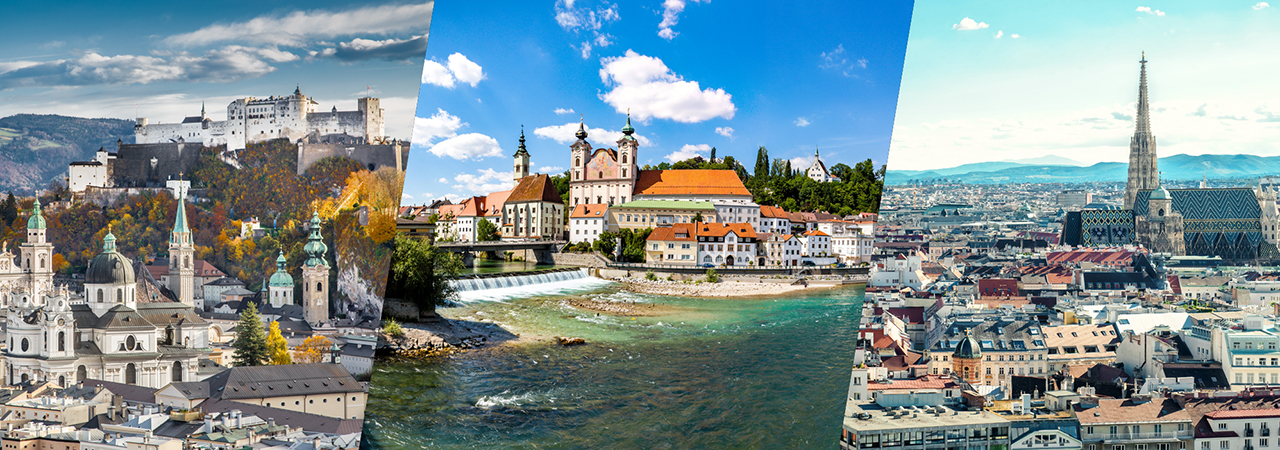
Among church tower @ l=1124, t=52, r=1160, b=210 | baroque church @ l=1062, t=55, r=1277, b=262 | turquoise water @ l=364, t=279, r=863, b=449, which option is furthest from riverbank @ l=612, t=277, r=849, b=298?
turquoise water @ l=364, t=279, r=863, b=449

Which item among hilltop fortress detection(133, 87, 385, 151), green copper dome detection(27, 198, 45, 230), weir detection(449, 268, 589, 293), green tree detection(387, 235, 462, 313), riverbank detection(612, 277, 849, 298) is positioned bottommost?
riverbank detection(612, 277, 849, 298)

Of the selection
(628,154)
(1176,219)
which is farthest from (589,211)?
(1176,219)

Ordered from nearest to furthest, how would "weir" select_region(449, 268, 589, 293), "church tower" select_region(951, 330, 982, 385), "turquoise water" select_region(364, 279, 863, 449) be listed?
"turquoise water" select_region(364, 279, 863, 449)
"church tower" select_region(951, 330, 982, 385)
"weir" select_region(449, 268, 589, 293)

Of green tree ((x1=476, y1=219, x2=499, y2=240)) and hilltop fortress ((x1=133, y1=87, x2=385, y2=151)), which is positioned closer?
hilltop fortress ((x1=133, y1=87, x2=385, y2=151))

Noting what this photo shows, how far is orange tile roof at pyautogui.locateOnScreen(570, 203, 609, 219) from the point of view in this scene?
1128cm

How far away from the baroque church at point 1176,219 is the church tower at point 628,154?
12.1 feet

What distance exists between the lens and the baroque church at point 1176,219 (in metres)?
6.37

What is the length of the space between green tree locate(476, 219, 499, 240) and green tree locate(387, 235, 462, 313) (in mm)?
5804

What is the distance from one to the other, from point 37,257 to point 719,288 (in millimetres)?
11867

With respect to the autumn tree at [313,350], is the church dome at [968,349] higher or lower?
lower

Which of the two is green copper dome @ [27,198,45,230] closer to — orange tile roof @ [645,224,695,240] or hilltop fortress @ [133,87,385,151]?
hilltop fortress @ [133,87,385,151]

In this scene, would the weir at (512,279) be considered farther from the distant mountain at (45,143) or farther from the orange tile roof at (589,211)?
the distant mountain at (45,143)

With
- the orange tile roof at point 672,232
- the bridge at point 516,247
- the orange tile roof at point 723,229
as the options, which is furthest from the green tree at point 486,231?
the orange tile roof at point 723,229

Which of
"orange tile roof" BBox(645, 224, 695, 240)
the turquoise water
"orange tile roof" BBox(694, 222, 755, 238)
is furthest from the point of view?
"orange tile roof" BBox(645, 224, 695, 240)
